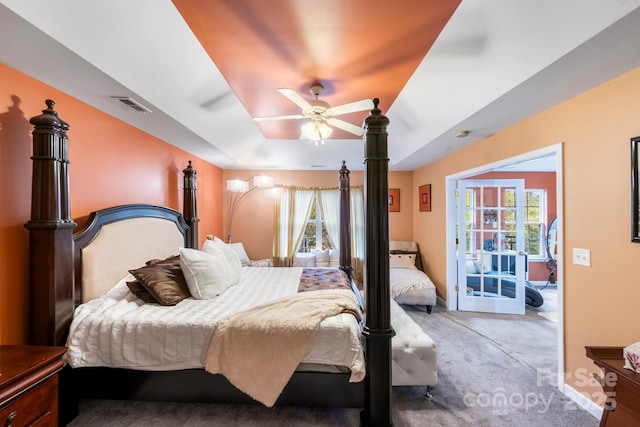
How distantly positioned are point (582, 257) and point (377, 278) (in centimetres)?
162

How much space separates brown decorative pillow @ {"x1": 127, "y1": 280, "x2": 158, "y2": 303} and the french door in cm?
383

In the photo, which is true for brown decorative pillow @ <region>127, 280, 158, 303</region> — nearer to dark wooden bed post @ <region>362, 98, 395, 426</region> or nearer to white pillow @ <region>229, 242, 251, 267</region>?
dark wooden bed post @ <region>362, 98, 395, 426</region>

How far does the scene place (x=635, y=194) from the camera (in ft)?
5.36

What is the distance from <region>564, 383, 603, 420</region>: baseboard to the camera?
6.08ft

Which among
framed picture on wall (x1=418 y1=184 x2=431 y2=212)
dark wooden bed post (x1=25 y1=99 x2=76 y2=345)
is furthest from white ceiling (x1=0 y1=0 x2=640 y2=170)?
framed picture on wall (x1=418 y1=184 x2=431 y2=212)

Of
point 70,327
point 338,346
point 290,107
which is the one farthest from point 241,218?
point 338,346

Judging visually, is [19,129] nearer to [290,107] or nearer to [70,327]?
[70,327]

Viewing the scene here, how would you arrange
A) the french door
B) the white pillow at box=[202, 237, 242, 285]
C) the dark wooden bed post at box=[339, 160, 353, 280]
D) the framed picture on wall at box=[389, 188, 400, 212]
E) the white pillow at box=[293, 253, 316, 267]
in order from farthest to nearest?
1. the framed picture on wall at box=[389, 188, 400, 212]
2. the white pillow at box=[293, 253, 316, 267]
3. the french door
4. the dark wooden bed post at box=[339, 160, 353, 280]
5. the white pillow at box=[202, 237, 242, 285]

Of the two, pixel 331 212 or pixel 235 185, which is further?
pixel 331 212

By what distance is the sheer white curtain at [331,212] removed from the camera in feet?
16.8

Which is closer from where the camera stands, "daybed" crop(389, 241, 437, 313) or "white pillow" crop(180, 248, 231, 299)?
"white pillow" crop(180, 248, 231, 299)

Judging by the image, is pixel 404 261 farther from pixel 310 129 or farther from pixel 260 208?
pixel 310 129

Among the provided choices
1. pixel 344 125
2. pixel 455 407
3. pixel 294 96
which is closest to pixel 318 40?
pixel 294 96

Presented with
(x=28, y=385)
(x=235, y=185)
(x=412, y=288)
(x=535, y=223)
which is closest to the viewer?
(x=28, y=385)
